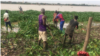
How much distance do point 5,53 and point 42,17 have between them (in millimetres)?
2225

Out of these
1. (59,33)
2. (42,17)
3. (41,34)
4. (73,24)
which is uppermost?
(42,17)

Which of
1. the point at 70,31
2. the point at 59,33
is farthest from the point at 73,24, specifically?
the point at 59,33

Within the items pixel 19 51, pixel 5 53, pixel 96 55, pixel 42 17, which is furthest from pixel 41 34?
pixel 96 55

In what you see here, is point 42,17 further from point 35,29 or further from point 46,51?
point 35,29

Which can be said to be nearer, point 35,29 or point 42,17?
point 42,17

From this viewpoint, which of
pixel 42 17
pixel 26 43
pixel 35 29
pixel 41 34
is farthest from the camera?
pixel 35 29

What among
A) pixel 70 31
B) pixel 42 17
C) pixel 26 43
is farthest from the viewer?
pixel 26 43

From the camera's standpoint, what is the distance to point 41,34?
4.32 m

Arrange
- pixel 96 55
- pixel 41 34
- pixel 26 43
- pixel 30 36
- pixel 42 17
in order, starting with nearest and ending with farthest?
pixel 96 55 → pixel 42 17 → pixel 41 34 → pixel 26 43 → pixel 30 36

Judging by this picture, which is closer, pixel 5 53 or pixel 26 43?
pixel 5 53

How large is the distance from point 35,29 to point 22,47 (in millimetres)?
2344

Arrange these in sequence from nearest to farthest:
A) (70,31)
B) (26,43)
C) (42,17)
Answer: (42,17), (70,31), (26,43)

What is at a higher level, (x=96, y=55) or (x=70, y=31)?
(x=70, y=31)

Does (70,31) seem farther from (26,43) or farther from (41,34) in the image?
(26,43)
